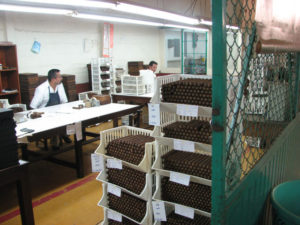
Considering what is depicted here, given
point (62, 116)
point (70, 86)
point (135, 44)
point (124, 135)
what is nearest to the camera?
point (124, 135)

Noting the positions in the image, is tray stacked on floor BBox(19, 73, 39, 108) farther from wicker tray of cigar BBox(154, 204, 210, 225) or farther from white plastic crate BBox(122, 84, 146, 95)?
wicker tray of cigar BBox(154, 204, 210, 225)

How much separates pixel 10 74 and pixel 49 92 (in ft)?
4.69

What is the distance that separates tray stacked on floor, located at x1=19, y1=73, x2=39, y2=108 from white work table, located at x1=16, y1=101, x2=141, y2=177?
1.49 m

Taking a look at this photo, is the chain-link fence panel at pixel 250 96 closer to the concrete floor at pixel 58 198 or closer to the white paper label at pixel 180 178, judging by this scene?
the white paper label at pixel 180 178

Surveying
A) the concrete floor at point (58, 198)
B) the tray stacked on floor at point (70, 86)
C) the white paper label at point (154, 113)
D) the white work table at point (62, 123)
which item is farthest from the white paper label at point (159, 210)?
the tray stacked on floor at point (70, 86)

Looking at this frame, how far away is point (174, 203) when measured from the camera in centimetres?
228

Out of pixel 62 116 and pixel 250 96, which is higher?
pixel 250 96

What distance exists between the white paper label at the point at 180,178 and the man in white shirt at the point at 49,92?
4.10 meters

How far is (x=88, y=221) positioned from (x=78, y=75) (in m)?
5.77

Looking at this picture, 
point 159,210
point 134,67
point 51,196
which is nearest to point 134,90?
point 51,196

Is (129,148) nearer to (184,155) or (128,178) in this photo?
(128,178)

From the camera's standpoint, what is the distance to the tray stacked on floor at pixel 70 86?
288 inches

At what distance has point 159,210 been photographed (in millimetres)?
2348

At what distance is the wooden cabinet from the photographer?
20.3ft
